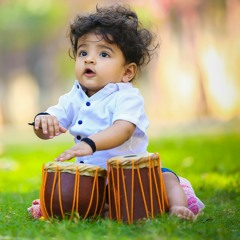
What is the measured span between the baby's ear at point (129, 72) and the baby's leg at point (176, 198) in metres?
0.68

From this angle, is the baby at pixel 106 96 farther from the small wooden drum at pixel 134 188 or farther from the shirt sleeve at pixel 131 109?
the small wooden drum at pixel 134 188

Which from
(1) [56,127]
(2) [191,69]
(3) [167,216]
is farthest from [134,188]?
(2) [191,69]

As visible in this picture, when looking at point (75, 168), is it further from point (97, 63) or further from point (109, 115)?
point (97, 63)

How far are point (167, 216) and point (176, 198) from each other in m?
0.21

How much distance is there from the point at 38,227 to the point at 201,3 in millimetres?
12459

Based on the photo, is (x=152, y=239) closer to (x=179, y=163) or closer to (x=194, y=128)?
(x=179, y=163)

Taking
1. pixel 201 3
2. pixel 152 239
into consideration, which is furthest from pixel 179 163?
pixel 201 3

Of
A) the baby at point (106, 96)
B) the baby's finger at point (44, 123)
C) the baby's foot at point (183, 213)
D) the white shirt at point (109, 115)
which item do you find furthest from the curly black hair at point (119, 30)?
the baby's foot at point (183, 213)

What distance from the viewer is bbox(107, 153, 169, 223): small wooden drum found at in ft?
11.9

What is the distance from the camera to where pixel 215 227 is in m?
3.46

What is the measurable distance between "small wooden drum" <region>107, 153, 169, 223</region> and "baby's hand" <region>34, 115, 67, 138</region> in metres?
0.44

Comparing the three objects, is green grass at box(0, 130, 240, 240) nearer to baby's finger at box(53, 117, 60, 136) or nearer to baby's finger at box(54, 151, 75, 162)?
baby's finger at box(54, 151, 75, 162)

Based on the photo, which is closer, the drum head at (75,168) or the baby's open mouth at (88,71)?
the drum head at (75,168)

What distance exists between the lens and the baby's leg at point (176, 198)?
12.0 feet
